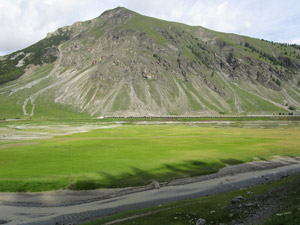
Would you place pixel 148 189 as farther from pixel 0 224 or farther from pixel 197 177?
pixel 0 224

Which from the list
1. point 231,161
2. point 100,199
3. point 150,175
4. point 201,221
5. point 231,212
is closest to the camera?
point 201,221

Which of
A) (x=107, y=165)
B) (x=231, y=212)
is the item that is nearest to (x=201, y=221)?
(x=231, y=212)

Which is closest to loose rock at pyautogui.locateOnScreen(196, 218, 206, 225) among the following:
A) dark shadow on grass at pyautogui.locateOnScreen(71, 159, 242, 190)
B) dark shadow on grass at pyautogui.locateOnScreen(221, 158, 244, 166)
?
dark shadow on grass at pyautogui.locateOnScreen(71, 159, 242, 190)

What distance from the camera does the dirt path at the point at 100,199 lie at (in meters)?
24.2

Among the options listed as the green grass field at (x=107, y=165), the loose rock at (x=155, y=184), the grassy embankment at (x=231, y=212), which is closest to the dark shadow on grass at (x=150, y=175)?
the green grass field at (x=107, y=165)

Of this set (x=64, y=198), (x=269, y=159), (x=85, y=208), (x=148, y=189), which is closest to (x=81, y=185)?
(x=64, y=198)

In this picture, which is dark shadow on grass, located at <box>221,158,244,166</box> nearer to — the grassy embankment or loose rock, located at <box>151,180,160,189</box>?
loose rock, located at <box>151,180,160,189</box>

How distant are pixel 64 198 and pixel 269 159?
42044mm

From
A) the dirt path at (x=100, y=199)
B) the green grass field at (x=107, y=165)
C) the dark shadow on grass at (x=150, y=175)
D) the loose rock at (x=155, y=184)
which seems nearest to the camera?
the dirt path at (x=100, y=199)

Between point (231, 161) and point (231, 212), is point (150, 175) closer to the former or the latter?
point (231, 212)

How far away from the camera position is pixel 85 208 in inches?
1022

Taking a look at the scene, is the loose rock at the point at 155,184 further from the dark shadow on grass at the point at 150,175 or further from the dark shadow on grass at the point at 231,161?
the dark shadow on grass at the point at 231,161

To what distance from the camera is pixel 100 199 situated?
93.6ft

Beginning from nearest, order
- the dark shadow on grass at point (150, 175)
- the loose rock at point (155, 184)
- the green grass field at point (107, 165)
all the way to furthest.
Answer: the loose rock at point (155, 184) < the dark shadow on grass at point (150, 175) < the green grass field at point (107, 165)
